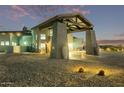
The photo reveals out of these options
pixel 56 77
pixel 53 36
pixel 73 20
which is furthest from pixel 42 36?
pixel 56 77

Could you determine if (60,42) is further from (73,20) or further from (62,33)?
(73,20)

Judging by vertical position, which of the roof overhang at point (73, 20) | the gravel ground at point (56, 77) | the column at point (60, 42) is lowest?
the gravel ground at point (56, 77)

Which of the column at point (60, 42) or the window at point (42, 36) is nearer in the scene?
the column at point (60, 42)

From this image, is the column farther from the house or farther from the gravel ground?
the gravel ground

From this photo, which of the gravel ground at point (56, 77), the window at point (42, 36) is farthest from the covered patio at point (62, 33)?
the gravel ground at point (56, 77)

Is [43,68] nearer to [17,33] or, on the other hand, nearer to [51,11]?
[51,11]

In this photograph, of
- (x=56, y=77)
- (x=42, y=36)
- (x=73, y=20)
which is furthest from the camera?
(x=42, y=36)

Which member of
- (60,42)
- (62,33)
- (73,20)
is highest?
(73,20)

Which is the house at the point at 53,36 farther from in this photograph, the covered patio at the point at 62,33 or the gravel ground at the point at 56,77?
the gravel ground at the point at 56,77

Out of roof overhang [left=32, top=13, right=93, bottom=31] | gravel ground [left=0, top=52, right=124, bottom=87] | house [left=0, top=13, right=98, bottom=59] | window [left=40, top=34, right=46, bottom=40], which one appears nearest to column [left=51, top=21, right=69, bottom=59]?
house [left=0, top=13, right=98, bottom=59]
